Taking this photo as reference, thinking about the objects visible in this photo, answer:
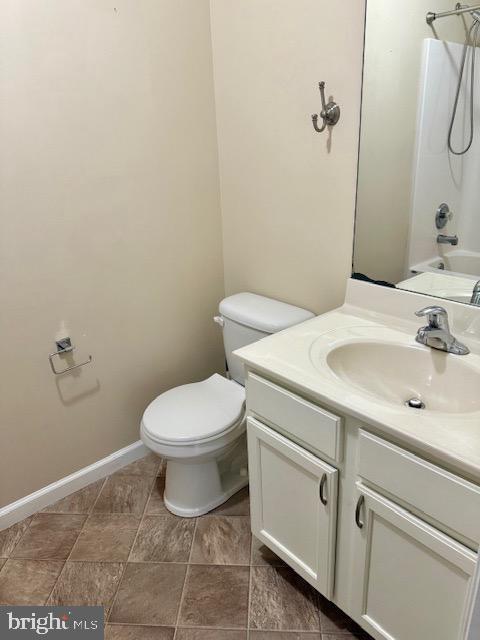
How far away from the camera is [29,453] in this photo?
5.88 feet

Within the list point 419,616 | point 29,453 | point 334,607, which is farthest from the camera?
point 29,453

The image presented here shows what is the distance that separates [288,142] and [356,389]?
1.01 metres

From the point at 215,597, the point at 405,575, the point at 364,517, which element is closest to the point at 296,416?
the point at 364,517

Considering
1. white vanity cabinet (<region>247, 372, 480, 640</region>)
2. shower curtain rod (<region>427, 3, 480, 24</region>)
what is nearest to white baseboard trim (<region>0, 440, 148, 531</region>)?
white vanity cabinet (<region>247, 372, 480, 640</region>)

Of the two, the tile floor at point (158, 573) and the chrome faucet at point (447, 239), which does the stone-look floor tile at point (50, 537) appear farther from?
the chrome faucet at point (447, 239)

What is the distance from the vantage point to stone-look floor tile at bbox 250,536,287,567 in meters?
1.59

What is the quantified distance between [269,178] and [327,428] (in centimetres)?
108

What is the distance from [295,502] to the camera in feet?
4.30

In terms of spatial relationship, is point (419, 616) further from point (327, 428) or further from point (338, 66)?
point (338, 66)

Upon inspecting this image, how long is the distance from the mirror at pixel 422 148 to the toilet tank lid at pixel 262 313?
0.35 metres

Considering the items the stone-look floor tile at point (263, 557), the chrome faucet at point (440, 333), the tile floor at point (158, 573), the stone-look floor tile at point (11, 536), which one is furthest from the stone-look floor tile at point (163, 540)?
the chrome faucet at point (440, 333)

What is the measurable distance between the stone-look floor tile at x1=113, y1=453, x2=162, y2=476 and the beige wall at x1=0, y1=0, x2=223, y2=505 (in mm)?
118

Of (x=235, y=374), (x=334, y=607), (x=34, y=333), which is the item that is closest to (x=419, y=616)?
(x=334, y=607)

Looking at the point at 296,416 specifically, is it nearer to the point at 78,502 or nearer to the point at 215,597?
the point at 215,597
